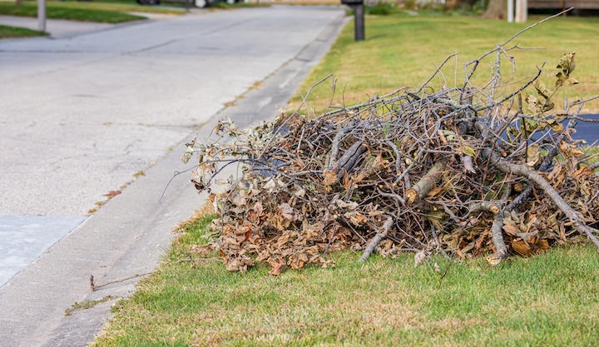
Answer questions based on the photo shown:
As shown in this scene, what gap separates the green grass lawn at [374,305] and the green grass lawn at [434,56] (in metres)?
2.64

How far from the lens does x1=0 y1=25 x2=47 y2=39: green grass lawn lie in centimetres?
2323

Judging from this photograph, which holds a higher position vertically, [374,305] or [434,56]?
[434,56]

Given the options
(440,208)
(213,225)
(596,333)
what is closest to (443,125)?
(440,208)

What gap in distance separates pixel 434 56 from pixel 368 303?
Result: 43.3 ft

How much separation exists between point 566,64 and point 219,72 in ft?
37.1

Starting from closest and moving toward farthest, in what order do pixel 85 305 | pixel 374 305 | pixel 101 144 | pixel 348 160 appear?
1. pixel 374 305
2. pixel 85 305
3. pixel 348 160
4. pixel 101 144

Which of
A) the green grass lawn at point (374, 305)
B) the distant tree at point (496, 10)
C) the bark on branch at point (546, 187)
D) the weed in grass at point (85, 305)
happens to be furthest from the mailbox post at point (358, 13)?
the weed in grass at point (85, 305)

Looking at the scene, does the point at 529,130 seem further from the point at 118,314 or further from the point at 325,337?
the point at 118,314

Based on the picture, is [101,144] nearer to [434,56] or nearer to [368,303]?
[368,303]

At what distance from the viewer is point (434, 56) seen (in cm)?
1697

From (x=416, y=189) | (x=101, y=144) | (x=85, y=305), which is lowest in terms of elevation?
(x=85, y=305)

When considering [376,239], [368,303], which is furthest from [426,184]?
[368,303]

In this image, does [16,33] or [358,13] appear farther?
[16,33]

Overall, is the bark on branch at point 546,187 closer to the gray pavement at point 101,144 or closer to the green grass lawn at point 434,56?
the green grass lawn at point 434,56
